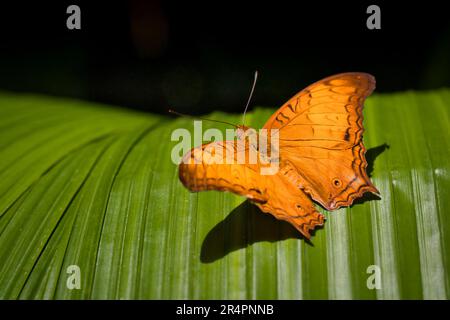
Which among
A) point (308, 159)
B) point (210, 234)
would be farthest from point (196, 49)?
point (210, 234)

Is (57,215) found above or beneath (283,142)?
beneath

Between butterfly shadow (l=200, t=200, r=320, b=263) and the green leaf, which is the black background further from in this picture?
butterfly shadow (l=200, t=200, r=320, b=263)

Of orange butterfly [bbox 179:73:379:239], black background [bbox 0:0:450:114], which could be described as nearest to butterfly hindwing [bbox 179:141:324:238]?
orange butterfly [bbox 179:73:379:239]

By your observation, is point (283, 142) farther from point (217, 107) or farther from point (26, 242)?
point (217, 107)

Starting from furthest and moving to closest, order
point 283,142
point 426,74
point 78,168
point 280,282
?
point 426,74
point 78,168
point 283,142
point 280,282

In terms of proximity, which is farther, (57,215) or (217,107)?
(217,107)

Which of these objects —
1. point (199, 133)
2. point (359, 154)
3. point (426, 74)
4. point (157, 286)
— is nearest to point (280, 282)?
point (157, 286)

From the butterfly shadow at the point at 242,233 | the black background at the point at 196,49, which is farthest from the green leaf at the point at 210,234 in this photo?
the black background at the point at 196,49
